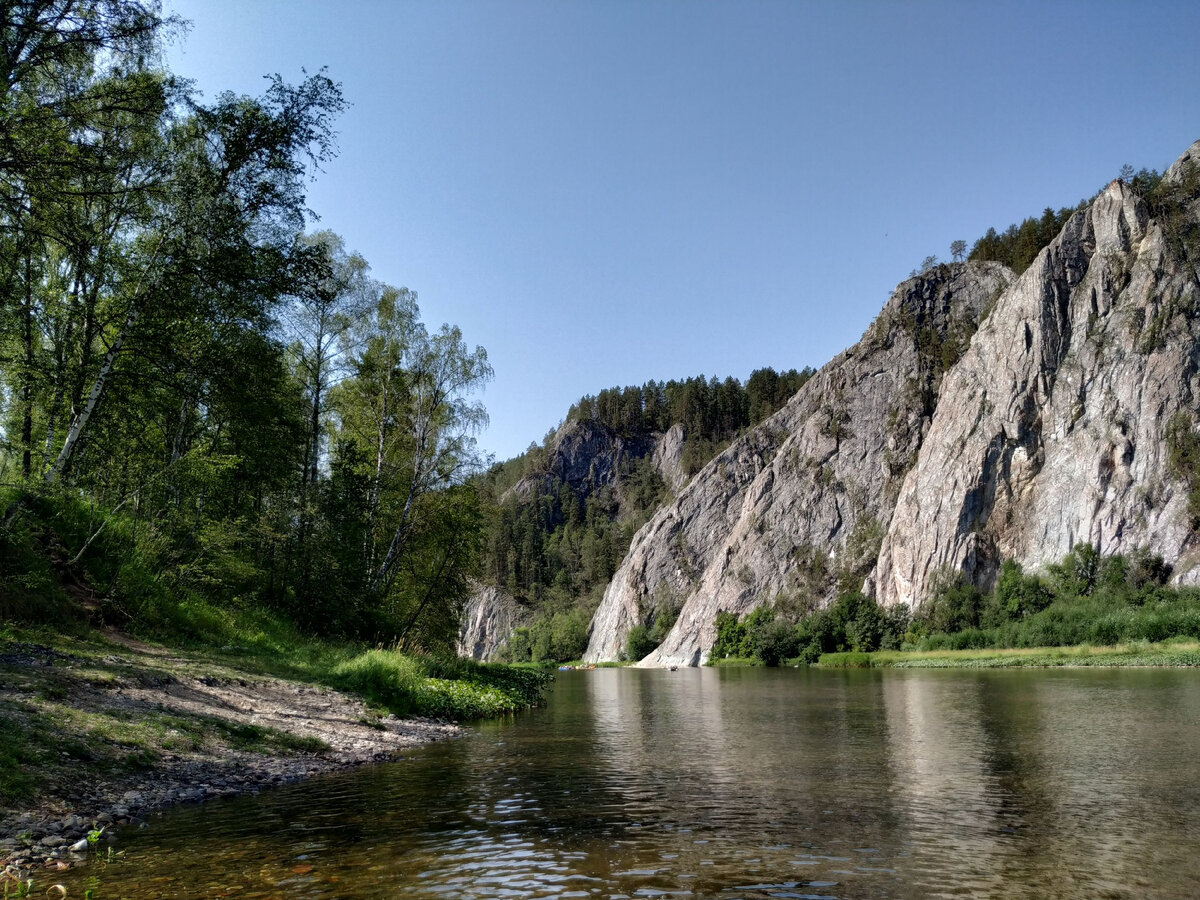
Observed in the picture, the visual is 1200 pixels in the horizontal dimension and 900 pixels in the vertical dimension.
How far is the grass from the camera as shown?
184 feet

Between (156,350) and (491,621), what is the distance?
183 meters

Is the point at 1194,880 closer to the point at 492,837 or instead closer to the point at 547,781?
the point at 492,837

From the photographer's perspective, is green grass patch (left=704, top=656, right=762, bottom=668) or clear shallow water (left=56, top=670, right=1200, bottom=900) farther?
green grass patch (left=704, top=656, right=762, bottom=668)

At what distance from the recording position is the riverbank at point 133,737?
838 centimetres

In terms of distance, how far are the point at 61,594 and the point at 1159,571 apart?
94.9 m

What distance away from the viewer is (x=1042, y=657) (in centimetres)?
6431

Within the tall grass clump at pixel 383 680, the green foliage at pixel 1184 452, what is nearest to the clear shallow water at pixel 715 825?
the tall grass clump at pixel 383 680

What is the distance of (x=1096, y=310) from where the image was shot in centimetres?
9800

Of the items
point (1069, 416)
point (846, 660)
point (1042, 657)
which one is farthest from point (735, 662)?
point (1069, 416)

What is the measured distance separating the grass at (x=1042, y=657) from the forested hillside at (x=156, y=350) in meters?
54.3

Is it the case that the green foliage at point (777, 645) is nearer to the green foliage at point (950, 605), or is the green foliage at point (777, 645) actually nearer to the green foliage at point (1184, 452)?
the green foliage at point (950, 605)

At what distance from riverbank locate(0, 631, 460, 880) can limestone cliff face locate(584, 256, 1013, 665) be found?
355 feet

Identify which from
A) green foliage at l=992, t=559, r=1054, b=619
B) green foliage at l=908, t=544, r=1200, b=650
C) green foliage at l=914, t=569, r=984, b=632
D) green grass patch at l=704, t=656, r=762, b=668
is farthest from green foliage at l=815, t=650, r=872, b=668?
green foliage at l=992, t=559, r=1054, b=619

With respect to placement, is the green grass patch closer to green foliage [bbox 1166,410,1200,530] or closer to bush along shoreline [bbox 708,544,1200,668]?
bush along shoreline [bbox 708,544,1200,668]
